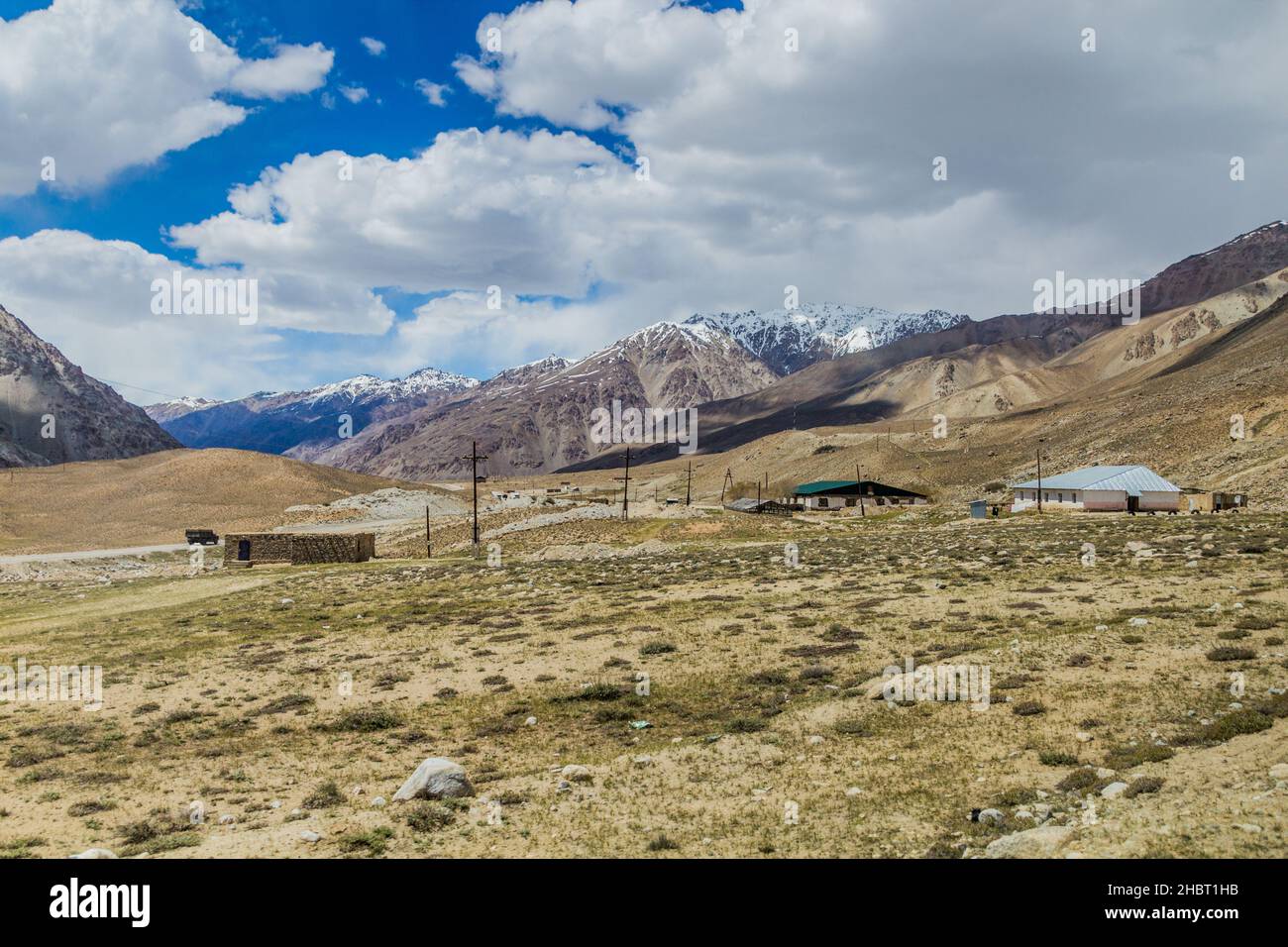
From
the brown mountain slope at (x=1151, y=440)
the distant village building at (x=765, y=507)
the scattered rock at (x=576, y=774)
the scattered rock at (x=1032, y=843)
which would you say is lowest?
the scattered rock at (x=576, y=774)

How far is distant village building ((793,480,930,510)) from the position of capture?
124 meters

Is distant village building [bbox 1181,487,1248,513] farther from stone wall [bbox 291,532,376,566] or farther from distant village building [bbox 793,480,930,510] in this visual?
stone wall [bbox 291,532,376,566]

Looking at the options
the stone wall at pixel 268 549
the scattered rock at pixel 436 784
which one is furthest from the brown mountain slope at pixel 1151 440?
the stone wall at pixel 268 549

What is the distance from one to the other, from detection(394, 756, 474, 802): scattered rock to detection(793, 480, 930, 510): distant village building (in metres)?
112

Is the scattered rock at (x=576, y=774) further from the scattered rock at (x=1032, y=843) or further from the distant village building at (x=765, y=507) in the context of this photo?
the distant village building at (x=765, y=507)

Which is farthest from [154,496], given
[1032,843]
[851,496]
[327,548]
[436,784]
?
[1032,843]

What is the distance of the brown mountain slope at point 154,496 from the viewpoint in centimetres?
10669

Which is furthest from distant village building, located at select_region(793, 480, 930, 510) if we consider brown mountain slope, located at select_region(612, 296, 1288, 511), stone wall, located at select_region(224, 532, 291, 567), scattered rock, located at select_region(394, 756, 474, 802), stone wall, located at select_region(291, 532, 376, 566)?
scattered rock, located at select_region(394, 756, 474, 802)

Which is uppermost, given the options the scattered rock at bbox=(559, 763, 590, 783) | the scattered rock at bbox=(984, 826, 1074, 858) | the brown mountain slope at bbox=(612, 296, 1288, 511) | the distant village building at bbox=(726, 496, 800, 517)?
the brown mountain slope at bbox=(612, 296, 1288, 511)

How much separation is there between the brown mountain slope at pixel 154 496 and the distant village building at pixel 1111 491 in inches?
4075

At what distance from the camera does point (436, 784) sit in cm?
1296

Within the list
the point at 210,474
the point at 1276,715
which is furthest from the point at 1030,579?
the point at 210,474

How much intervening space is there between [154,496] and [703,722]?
141m

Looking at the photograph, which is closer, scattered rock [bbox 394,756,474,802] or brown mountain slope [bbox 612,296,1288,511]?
scattered rock [bbox 394,756,474,802]
